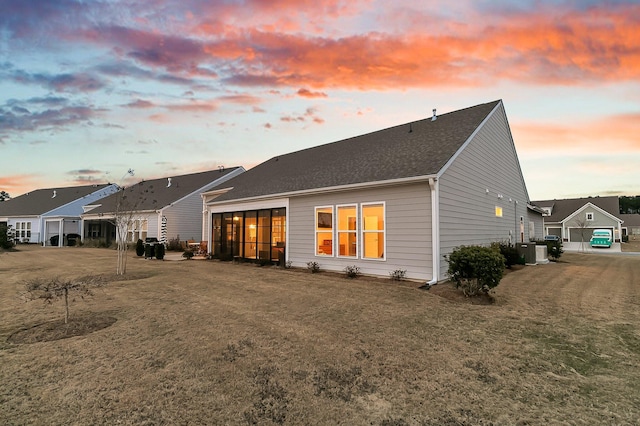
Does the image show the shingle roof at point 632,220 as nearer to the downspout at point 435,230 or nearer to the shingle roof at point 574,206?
the shingle roof at point 574,206

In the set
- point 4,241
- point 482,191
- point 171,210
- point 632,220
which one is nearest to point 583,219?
point 482,191

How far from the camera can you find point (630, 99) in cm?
1343

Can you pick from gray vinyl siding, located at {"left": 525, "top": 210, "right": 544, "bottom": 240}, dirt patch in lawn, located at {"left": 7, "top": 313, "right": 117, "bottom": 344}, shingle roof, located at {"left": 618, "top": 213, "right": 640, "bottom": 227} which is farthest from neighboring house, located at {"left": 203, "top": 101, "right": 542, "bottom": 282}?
shingle roof, located at {"left": 618, "top": 213, "right": 640, "bottom": 227}

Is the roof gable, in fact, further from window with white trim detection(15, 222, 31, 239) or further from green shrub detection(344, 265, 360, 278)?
window with white trim detection(15, 222, 31, 239)

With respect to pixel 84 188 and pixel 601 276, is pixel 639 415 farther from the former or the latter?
pixel 84 188

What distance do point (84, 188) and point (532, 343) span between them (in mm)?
48461

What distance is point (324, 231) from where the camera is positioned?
41.1 ft

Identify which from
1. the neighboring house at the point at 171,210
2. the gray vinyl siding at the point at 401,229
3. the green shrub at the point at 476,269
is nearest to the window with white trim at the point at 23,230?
Result: the neighboring house at the point at 171,210

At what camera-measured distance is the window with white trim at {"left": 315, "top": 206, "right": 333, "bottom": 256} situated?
12305 mm

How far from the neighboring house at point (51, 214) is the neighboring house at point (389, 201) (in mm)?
26241

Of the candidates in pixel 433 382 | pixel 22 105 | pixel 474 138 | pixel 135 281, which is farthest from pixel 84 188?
pixel 433 382

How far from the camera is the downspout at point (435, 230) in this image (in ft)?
30.5

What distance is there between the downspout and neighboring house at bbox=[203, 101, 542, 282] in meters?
0.03

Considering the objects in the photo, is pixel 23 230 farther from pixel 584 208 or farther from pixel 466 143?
pixel 584 208
